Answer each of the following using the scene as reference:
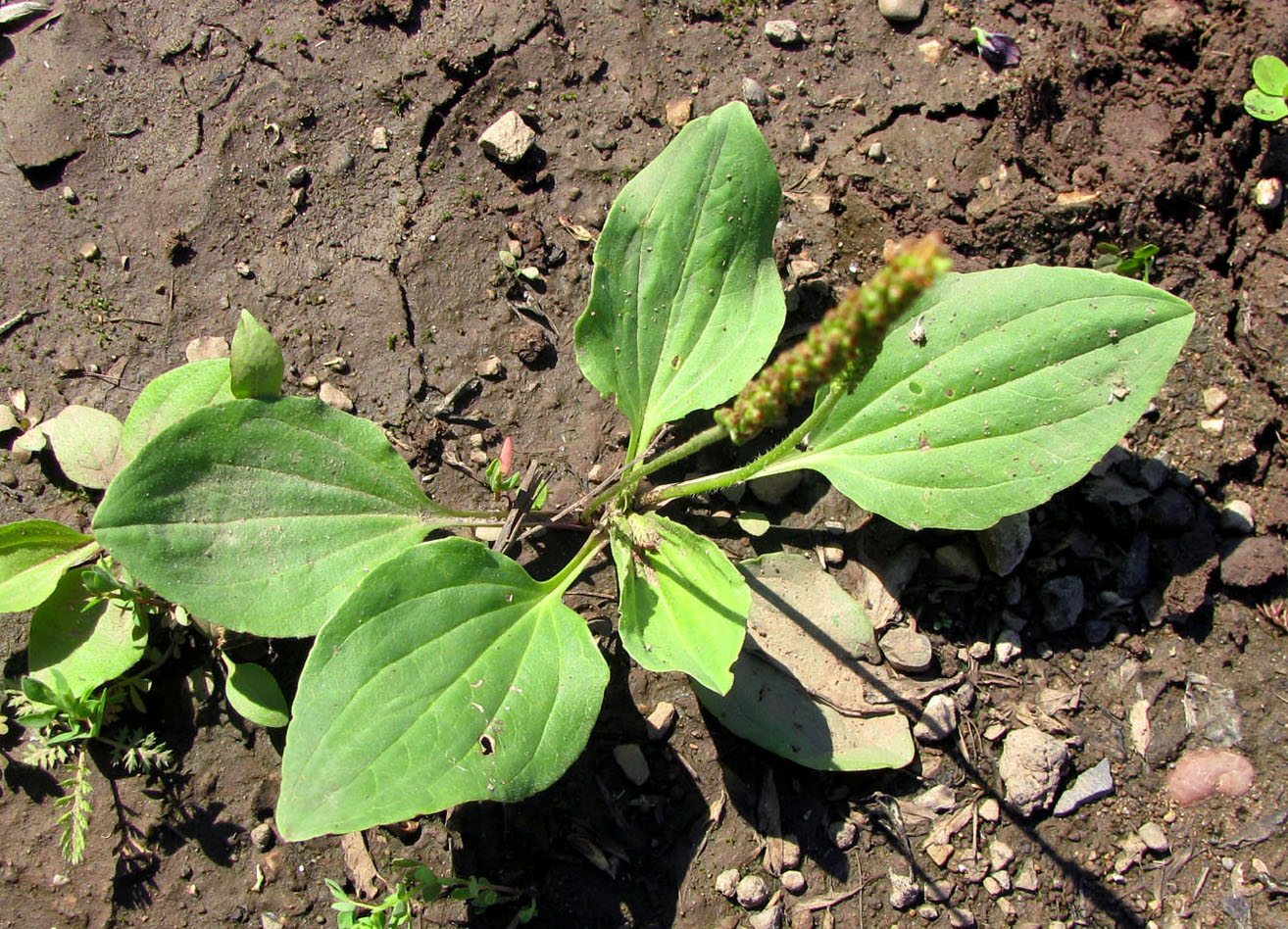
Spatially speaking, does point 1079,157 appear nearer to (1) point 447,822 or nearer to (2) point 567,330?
(2) point 567,330

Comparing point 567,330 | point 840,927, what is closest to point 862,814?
point 840,927

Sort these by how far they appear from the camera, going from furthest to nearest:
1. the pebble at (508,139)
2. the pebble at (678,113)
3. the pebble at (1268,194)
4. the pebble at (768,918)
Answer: the pebble at (678,113)
the pebble at (508,139)
the pebble at (1268,194)
the pebble at (768,918)

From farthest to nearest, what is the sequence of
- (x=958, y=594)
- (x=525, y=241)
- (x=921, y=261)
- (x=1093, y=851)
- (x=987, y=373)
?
1. (x=525, y=241)
2. (x=958, y=594)
3. (x=1093, y=851)
4. (x=987, y=373)
5. (x=921, y=261)

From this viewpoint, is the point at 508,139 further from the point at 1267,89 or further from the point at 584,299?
the point at 1267,89

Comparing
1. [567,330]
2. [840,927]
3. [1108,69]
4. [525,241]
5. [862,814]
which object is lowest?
[840,927]

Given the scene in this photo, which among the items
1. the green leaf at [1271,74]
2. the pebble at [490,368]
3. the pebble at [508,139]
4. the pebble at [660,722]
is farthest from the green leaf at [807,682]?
the green leaf at [1271,74]

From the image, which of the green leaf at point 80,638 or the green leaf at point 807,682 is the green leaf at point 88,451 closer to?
the green leaf at point 80,638

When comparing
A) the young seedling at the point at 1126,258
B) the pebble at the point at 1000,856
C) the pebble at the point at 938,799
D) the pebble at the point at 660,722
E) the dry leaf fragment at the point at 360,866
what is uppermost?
the young seedling at the point at 1126,258
